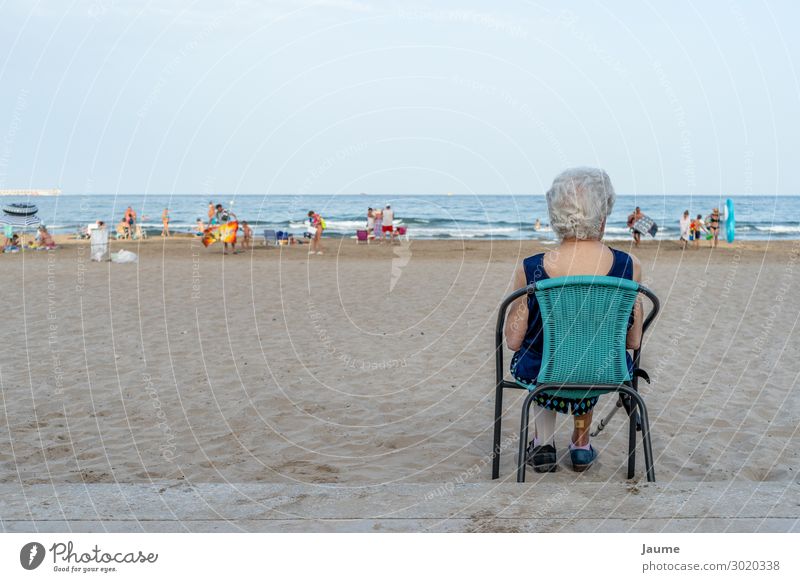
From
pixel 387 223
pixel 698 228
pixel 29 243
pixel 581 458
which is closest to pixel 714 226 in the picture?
pixel 698 228

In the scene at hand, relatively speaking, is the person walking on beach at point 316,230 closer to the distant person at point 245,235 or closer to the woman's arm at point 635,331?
the distant person at point 245,235

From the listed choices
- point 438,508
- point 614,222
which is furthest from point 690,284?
point 614,222

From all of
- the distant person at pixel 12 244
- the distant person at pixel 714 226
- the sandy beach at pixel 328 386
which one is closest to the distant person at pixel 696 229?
the distant person at pixel 714 226

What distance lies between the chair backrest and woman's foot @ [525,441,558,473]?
0.65 m

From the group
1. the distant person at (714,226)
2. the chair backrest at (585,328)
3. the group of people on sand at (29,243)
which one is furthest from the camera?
the distant person at (714,226)

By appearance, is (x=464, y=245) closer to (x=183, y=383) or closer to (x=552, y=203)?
(x=183, y=383)

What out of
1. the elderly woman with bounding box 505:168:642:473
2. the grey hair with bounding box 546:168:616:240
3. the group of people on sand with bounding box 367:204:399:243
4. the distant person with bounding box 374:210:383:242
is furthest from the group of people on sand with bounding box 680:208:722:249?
the grey hair with bounding box 546:168:616:240

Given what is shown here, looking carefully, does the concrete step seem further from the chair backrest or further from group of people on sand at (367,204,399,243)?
group of people on sand at (367,204,399,243)

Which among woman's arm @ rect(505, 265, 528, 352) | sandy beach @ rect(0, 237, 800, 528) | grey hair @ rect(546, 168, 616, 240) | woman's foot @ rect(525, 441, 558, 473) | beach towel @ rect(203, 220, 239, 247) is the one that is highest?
grey hair @ rect(546, 168, 616, 240)

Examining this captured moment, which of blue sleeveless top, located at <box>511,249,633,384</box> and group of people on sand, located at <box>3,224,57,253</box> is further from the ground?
blue sleeveless top, located at <box>511,249,633,384</box>

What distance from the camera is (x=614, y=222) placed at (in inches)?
1903

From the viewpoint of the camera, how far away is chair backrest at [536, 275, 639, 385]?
3.72 m

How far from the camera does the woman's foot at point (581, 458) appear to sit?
4.43 m

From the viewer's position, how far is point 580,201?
12.8 ft
